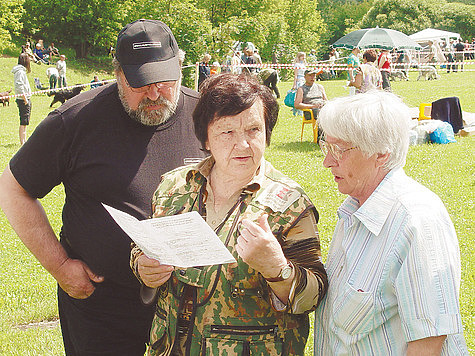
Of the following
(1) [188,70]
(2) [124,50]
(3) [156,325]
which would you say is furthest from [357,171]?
(1) [188,70]

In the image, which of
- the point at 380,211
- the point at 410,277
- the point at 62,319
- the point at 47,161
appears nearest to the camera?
the point at 410,277

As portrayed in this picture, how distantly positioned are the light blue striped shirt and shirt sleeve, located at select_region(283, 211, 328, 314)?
2.7 inches

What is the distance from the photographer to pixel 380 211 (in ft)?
6.38

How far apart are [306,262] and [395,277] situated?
14.6 inches

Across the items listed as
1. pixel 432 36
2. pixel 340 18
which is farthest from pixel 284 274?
pixel 340 18

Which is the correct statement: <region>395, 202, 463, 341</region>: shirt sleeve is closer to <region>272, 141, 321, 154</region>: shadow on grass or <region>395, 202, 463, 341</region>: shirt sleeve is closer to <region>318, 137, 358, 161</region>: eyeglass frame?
<region>318, 137, 358, 161</region>: eyeglass frame

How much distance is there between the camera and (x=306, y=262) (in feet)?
6.86

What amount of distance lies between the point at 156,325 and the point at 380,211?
1.08 metres

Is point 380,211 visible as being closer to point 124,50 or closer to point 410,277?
point 410,277

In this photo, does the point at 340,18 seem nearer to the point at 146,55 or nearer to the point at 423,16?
the point at 423,16

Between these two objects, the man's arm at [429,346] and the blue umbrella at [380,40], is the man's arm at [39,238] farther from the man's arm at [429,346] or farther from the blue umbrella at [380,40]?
the blue umbrella at [380,40]

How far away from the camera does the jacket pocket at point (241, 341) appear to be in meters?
2.03

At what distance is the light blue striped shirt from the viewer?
1.76 m

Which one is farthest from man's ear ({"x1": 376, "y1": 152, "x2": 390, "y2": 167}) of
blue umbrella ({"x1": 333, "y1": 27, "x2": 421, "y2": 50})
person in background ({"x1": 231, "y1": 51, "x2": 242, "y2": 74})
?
blue umbrella ({"x1": 333, "y1": 27, "x2": 421, "y2": 50})
